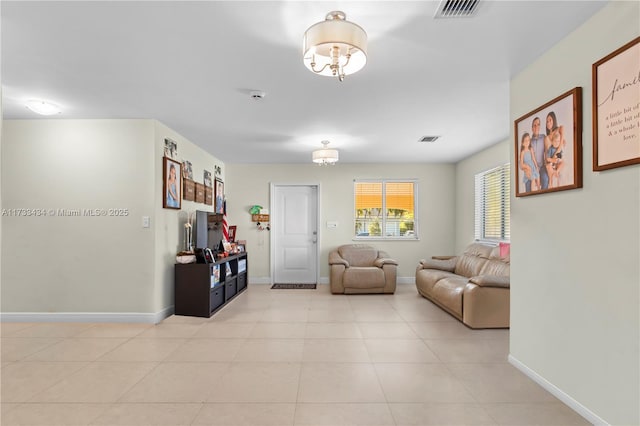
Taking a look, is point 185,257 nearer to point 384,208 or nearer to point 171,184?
point 171,184

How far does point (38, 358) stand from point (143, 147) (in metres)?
2.37

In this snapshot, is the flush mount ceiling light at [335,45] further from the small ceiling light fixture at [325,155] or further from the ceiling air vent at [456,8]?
the small ceiling light fixture at [325,155]

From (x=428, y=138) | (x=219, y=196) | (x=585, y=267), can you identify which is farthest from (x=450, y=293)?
(x=219, y=196)

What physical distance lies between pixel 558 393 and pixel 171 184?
440cm

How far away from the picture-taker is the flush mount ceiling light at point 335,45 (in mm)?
1922

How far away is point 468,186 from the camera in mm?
6336

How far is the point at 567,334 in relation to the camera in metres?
2.26

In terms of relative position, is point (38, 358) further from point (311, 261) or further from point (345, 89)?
point (311, 261)

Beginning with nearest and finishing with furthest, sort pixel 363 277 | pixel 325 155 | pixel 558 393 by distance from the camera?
pixel 558 393 < pixel 325 155 < pixel 363 277

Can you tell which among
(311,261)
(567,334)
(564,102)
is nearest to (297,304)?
(311,261)

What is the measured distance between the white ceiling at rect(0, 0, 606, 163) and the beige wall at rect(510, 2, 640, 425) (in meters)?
0.20

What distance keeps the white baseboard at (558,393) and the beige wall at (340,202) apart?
13.3ft

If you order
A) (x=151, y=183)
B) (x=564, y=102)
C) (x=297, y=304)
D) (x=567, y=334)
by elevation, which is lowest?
(x=297, y=304)

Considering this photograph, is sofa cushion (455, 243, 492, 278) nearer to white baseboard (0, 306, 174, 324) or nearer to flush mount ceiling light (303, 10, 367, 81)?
flush mount ceiling light (303, 10, 367, 81)
